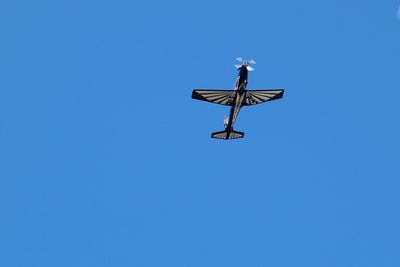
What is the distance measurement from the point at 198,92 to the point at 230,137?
39.7 feet

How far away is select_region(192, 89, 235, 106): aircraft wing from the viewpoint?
273ft

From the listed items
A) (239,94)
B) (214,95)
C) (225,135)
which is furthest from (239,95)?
(225,135)

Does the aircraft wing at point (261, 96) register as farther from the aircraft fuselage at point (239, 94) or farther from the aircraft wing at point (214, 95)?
the aircraft wing at point (214, 95)

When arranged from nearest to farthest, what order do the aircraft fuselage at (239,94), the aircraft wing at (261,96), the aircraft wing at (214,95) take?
the aircraft fuselage at (239,94)
the aircraft wing at (214,95)
the aircraft wing at (261,96)

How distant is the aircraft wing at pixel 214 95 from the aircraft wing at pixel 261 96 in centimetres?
245

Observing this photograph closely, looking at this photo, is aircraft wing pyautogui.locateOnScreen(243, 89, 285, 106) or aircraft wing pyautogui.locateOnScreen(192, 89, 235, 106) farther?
aircraft wing pyautogui.locateOnScreen(243, 89, 285, 106)

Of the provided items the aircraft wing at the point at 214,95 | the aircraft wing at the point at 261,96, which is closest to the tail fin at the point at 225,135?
the aircraft wing at the point at 261,96

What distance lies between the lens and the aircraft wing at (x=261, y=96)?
8569 centimetres

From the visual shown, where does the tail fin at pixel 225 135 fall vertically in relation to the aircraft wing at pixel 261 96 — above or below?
below

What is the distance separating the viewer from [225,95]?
84438 millimetres

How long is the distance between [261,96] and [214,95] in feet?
21.6

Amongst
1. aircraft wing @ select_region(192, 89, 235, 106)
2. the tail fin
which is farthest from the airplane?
the tail fin

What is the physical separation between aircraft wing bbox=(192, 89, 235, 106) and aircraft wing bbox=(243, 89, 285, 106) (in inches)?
96.4

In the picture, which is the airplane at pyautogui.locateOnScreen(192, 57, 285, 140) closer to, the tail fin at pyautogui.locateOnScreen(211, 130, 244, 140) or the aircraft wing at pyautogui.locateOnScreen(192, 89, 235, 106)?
the aircraft wing at pyautogui.locateOnScreen(192, 89, 235, 106)
